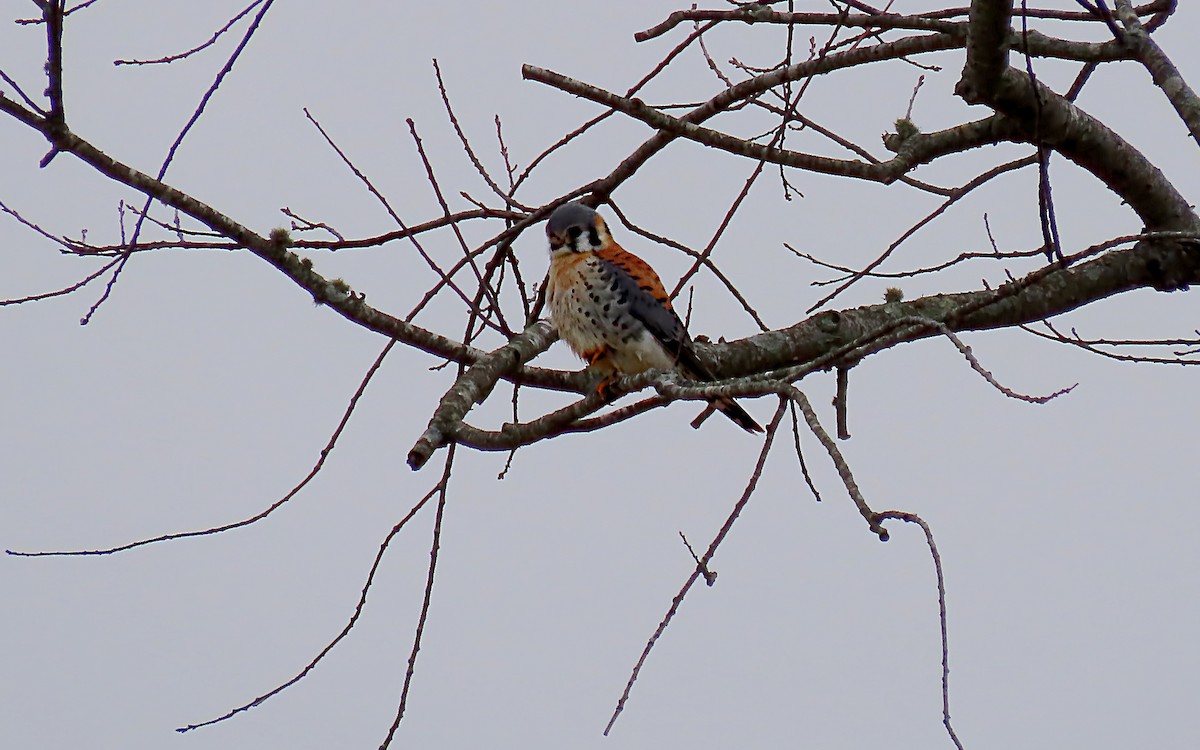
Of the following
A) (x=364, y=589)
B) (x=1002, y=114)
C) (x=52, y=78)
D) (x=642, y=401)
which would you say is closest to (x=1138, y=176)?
(x=1002, y=114)

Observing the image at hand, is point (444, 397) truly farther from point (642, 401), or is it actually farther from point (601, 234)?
point (601, 234)

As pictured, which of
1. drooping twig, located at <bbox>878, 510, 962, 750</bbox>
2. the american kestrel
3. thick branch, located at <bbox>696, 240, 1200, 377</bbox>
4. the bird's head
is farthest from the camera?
the bird's head

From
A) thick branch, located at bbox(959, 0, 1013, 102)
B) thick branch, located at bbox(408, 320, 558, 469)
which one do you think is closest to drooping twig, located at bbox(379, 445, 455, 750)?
thick branch, located at bbox(408, 320, 558, 469)

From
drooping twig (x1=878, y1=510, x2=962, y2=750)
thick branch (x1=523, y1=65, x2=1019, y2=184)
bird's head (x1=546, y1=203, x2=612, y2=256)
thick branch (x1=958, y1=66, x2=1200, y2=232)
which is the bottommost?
drooping twig (x1=878, y1=510, x2=962, y2=750)

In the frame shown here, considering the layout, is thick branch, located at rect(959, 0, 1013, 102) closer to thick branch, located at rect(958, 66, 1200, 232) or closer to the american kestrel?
thick branch, located at rect(958, 66, 1200, 232)

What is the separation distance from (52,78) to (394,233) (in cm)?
116

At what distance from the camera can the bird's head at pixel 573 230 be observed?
5340 mm

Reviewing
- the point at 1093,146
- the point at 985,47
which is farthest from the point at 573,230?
the point at 985,47

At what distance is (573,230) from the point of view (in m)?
5.34

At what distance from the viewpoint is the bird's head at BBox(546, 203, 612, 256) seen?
534 cm

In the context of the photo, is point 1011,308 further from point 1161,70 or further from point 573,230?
point 573,230

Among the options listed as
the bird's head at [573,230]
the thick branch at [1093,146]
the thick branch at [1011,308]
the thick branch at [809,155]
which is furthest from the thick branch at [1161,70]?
the bird's head at [573,230]

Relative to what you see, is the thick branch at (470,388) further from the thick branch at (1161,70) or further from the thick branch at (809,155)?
the thick branch at (1161,70)

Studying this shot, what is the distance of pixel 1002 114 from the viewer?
3189mm
